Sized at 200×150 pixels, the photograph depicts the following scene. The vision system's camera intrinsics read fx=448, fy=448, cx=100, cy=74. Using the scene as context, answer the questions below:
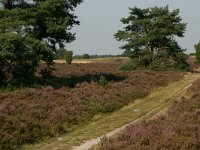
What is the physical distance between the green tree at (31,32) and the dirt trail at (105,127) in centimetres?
781

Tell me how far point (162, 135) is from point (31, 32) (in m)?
20.0

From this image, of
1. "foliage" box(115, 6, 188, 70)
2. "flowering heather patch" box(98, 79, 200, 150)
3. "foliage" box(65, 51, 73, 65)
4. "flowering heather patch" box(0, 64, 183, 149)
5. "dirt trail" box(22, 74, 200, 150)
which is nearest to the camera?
"flowering heather patch" box(98, 79, 200, 150)

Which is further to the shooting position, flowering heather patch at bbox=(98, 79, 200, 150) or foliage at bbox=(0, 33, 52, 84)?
foliage at bbox=(0, 33, 52, 84)

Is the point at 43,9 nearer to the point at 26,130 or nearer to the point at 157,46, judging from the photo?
the point at 26,130

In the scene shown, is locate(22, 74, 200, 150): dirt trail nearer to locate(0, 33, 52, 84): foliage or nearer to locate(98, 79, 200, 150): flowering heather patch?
locate(98, 79, 200, 150): flowering heather patch

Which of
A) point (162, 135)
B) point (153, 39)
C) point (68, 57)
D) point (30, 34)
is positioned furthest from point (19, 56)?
point (68, 57)

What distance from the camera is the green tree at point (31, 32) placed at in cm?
3012

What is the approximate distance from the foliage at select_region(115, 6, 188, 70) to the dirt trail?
102 feet

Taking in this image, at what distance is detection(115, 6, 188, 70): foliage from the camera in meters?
63.1

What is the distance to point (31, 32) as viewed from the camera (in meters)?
34.4

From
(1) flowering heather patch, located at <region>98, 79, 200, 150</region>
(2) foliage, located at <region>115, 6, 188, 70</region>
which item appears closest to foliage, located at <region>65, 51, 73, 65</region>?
(2) foliage, located at <region>115, 6, 188, 70</region>

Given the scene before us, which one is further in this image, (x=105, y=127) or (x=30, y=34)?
(x=30, y=34)

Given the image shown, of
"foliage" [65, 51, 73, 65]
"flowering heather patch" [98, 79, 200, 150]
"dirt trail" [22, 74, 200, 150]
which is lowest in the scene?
"dirt trail" [22, 74, 200, 150]

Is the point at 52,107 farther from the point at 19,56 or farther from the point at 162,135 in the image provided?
the point at 162,135
